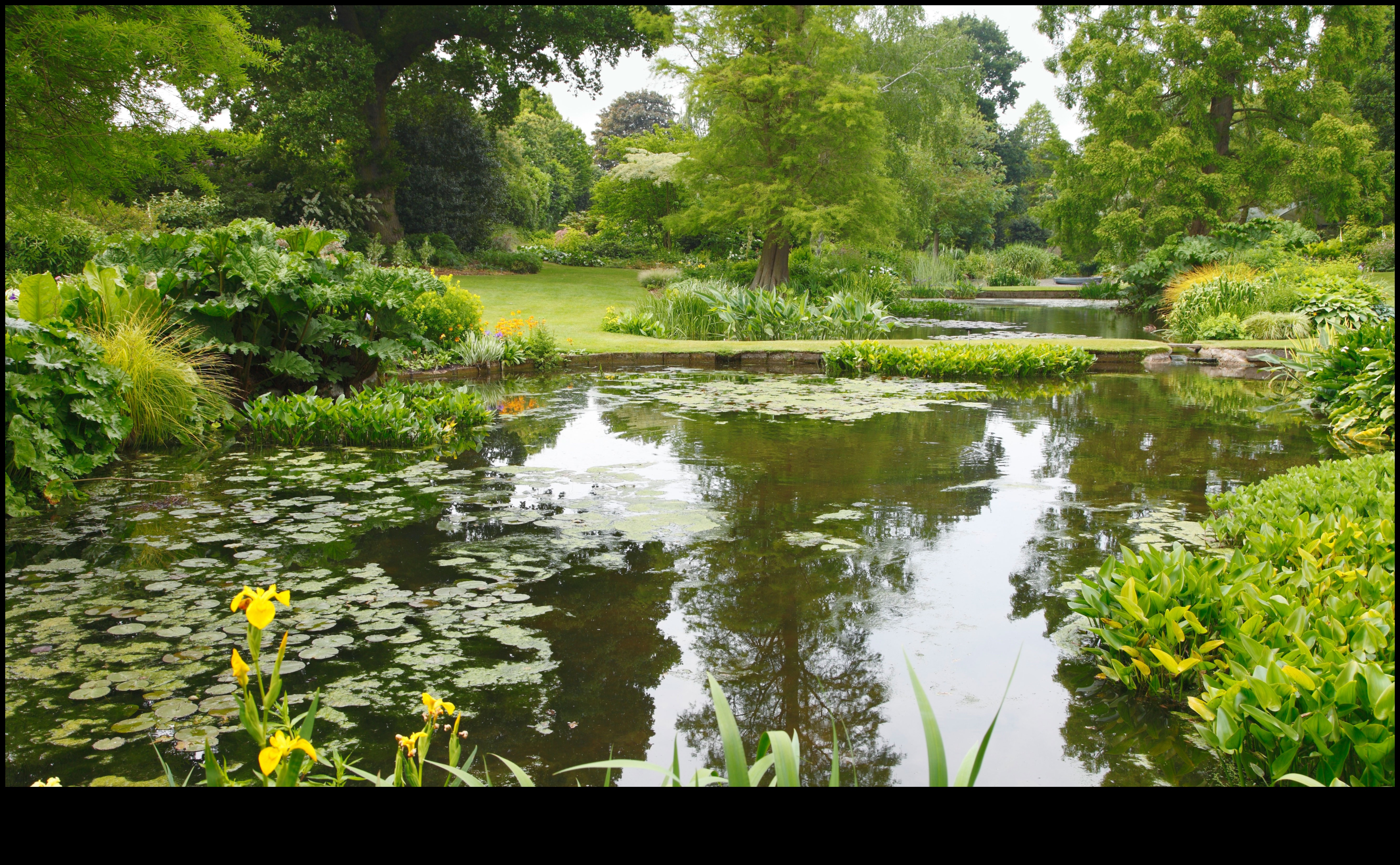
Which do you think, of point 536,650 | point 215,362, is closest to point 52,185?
point 215,362

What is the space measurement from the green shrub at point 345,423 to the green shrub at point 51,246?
8.86m

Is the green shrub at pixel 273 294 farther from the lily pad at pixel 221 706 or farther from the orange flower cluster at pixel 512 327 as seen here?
the lily pad at pixel 221 706

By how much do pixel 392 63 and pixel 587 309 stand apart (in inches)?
386

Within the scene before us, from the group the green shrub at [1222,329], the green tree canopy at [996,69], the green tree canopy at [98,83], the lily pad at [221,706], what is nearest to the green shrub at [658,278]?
the green shrub at [1222,329]

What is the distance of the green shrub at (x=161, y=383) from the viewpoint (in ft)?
17.3

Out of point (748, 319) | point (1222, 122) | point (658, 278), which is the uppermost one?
point (1222, 122)

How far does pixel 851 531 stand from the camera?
4.01 m

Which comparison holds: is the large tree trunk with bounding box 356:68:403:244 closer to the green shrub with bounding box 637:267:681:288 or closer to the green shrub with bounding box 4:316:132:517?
the green shrub with bounding box 637:267:681:288

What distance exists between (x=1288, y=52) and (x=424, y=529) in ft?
52.4

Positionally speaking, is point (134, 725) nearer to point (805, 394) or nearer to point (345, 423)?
point (345, 423)

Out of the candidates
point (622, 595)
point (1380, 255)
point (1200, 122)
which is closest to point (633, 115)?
point (1200, 122)

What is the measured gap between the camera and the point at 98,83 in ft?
25.3

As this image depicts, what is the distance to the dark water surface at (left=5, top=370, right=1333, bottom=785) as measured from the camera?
2203 mm
